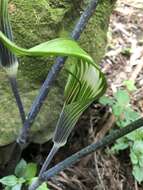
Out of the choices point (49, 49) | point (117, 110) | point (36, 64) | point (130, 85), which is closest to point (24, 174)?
point (36, 64)

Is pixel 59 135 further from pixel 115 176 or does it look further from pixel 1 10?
pixel 115 176

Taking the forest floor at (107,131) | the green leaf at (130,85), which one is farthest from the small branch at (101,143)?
the green leaf at (130,85)

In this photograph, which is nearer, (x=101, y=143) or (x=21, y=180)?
(x=101, y=143)

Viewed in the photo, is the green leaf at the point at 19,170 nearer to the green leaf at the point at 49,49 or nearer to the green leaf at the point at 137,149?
the green leaf at the point at 137,149

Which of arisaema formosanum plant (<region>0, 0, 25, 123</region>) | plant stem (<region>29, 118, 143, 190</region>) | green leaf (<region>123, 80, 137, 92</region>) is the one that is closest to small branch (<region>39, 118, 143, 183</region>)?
plant stem (<region>29, 118, 143, 190</region>)

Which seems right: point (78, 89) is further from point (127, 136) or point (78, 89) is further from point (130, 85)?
point (130, 85)
